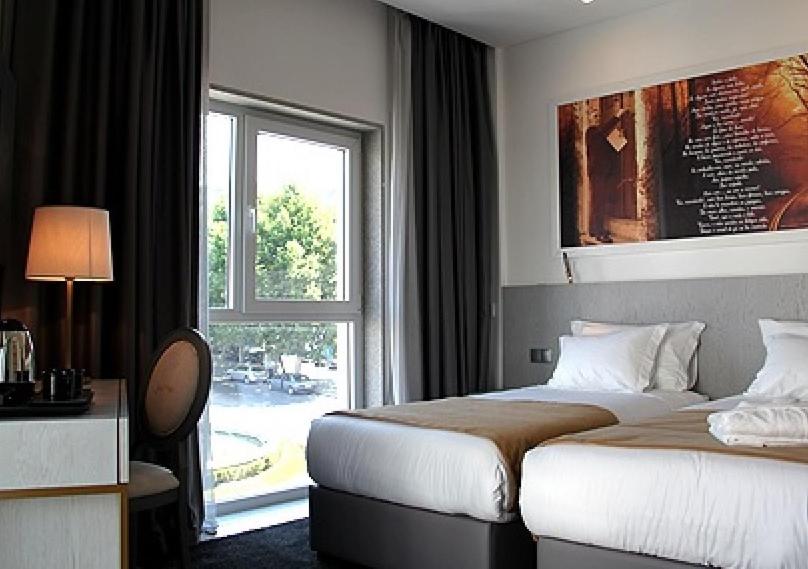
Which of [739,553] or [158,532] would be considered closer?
[739,553]

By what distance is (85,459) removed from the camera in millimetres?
1964

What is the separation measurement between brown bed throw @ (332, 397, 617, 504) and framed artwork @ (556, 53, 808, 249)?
151 cm

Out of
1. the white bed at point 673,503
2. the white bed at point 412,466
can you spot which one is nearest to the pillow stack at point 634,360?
the white bed at point 412,466

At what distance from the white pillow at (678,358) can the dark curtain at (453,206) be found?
3.92ft

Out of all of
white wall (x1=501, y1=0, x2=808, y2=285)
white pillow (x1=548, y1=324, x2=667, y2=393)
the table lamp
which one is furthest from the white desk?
white wall (x1=501, y1=0, x2=808, y2=285)

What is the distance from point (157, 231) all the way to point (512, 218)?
2516 mm

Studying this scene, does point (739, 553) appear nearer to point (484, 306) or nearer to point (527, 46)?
point (484, 306)

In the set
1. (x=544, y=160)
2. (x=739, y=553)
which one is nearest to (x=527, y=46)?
(x=544, y=160)

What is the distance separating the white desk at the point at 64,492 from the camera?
75.7 inches

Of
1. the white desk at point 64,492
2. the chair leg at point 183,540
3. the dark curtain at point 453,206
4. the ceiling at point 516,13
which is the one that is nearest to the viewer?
the white desk at point 64,492

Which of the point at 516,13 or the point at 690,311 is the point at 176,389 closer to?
the point at 690,311

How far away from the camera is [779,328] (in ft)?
13.1

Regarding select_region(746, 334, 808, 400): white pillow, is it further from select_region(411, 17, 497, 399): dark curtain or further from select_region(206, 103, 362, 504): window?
select_region(206, 103, 362, 504): window

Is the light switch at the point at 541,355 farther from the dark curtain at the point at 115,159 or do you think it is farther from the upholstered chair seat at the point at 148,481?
the upholstered chair seat at the point at 148,481
